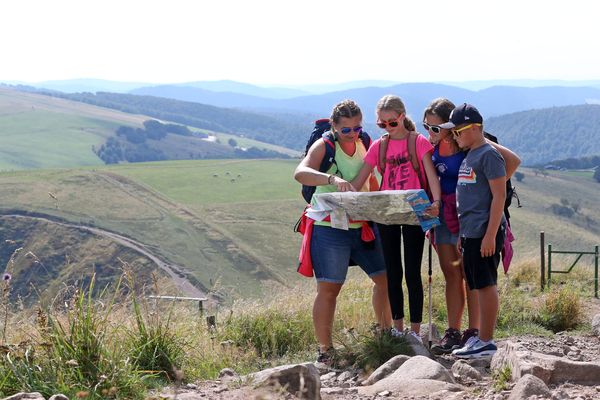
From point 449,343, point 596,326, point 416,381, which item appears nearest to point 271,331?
point 449,343

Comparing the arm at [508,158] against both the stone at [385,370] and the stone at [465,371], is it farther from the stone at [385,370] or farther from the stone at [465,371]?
the stone at [385,370]

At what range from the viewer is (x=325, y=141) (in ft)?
18.7

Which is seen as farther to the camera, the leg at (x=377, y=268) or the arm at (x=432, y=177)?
the leg at (x=377, y=268)

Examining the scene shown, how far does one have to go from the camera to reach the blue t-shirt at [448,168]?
228 inches

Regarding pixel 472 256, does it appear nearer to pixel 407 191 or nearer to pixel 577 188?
pixel 407 191

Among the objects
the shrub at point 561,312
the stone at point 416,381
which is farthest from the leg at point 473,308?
the shrub at point 561,312

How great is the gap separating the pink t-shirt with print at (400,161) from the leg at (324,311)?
0.86m

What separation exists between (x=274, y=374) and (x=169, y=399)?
2.04 ft

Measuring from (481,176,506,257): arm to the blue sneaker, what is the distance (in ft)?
2.32

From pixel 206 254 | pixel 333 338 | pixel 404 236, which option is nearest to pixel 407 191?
pixel 404 236

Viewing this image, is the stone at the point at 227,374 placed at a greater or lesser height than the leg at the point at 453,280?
lesser

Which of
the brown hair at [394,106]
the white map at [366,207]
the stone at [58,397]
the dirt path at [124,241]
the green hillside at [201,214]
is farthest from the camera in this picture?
the green hillside at [201,214]

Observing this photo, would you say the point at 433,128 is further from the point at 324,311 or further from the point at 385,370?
the point at 385,370

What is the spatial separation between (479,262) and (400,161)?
0.89m
